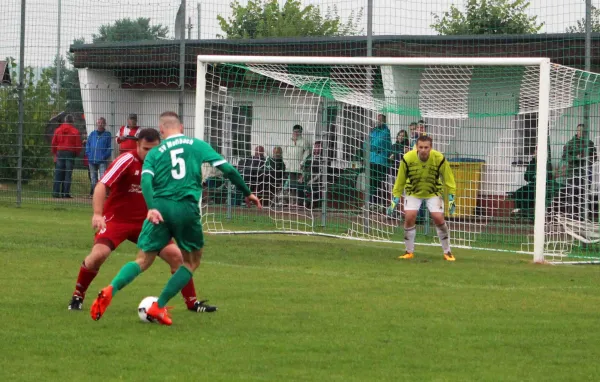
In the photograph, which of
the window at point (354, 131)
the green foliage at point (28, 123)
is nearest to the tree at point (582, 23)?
the window at point (354, 131)

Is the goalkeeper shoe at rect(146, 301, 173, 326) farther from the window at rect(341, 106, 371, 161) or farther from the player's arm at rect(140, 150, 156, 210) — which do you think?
the window at rect(341, 106, 371, 161)

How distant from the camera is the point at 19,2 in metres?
22.0

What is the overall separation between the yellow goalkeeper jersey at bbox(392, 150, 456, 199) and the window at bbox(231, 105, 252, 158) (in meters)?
3.70

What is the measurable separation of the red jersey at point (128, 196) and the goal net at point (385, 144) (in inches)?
258

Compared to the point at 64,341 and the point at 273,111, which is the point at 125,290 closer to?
the point at 64,341

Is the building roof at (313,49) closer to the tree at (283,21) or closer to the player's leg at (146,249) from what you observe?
the tree at (283,21)

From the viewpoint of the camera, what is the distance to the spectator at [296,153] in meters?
17.6

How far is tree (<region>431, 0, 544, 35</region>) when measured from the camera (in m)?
18.4

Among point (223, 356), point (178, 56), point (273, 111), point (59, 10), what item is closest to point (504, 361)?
point (223, 356)

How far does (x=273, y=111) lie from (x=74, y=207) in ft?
19.9

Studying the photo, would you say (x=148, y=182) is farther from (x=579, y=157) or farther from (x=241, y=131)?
(x=241, y=131)

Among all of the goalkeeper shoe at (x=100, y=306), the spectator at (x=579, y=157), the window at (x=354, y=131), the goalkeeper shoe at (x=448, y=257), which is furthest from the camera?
the window at (x=354, y=131)

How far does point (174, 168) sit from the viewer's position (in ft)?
27.8

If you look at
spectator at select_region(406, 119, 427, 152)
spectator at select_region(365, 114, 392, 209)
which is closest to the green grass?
spectator at select_region(365, 114, 392, 209)
